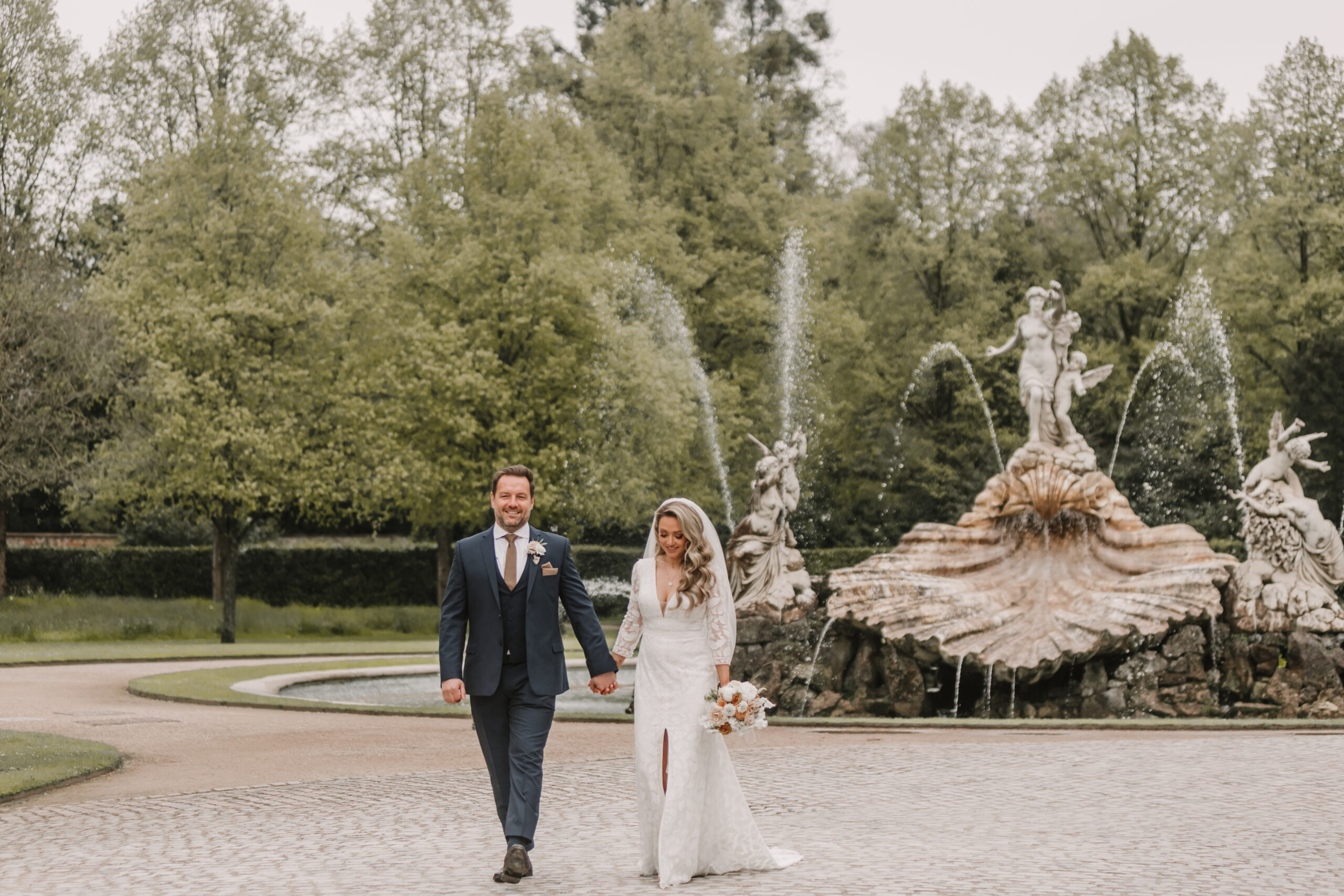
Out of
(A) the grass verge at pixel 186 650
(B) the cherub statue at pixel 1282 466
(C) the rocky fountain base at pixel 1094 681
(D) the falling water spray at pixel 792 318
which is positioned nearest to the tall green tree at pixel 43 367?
(A) the grass verge at pixel 186 650

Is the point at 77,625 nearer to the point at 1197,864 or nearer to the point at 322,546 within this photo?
the point at 322,546

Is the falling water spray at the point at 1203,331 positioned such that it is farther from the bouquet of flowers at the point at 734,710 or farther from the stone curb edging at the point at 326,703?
the bouquet of flowers at the point at 734,710

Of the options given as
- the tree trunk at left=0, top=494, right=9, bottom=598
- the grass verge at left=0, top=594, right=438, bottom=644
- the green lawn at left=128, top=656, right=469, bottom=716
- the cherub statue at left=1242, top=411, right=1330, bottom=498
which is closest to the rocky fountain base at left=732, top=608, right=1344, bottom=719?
the cherub statue at left=1242, top=411, right=1330, bottom=498

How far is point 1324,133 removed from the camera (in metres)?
34.8

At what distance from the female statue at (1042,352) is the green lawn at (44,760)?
12.2m

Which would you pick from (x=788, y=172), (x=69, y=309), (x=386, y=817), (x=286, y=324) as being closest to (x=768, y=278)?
(x=788, y=172)

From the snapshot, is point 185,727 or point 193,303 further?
point 193,303

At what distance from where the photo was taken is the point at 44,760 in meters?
10.8

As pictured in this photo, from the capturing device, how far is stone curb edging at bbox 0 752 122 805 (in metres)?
9.34

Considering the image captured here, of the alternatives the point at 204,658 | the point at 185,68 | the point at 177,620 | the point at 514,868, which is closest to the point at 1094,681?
the point at 514,868

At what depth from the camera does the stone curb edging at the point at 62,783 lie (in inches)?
368

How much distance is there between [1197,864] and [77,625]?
25.3 meters

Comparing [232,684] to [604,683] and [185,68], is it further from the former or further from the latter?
[185,68]

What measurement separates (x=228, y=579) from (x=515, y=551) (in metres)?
22.9
